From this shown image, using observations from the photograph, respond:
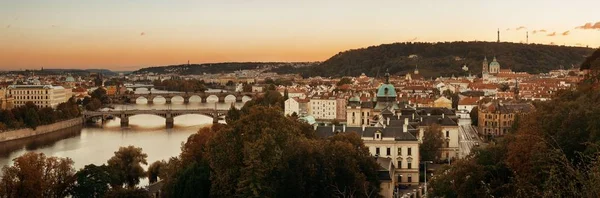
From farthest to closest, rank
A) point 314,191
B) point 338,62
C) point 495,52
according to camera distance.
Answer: point 338,62 → point 495,52 → point 314,191

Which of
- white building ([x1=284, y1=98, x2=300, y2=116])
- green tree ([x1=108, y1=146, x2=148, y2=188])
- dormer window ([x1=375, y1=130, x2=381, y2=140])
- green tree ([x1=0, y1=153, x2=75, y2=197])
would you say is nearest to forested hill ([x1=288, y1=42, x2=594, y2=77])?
white building ([x1=284, y1=98, x2=300, y2=116])

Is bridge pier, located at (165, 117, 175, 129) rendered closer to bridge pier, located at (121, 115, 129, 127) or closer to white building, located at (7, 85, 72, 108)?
bridge pier, located at (121, 115, 129, 127)

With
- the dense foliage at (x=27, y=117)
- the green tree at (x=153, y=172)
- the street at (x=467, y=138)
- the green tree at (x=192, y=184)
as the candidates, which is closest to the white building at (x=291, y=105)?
the street at (x=467, y=138)

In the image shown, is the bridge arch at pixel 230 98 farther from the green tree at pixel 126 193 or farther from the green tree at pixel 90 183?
the green tree at pixel 126 193

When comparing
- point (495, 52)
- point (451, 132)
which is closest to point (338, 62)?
point (495, 52)

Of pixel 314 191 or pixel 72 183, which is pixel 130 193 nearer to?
pixel 72 183

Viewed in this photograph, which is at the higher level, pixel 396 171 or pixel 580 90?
pixel 580 90

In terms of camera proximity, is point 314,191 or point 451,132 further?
point 451,132
